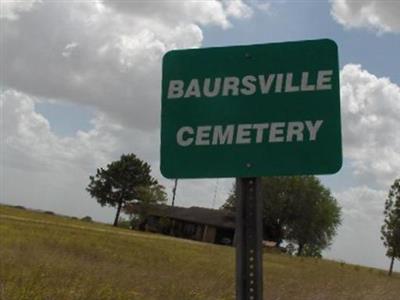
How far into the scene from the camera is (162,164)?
9.34 ft

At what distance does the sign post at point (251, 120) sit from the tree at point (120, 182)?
8002 centimetres

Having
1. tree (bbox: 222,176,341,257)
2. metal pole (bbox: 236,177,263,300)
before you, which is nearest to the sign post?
metal pole (bbox: 236,177,263,300)

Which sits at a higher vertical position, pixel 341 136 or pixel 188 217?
pixel 188 217

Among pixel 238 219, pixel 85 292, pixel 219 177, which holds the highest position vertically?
pixel 219 177

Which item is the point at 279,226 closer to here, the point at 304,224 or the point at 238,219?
the point at 304,224

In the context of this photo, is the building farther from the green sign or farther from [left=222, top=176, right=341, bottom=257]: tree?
the green sign

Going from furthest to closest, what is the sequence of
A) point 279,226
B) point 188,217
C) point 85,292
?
point 279,226 → point 188,217 → point 85,292

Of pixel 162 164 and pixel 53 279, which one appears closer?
pixel 162 164

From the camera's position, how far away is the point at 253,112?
276 centimetres

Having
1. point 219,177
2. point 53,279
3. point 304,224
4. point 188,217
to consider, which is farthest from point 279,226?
point 219,177

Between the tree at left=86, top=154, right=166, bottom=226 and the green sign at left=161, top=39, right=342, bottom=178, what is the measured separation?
80017 millimetres

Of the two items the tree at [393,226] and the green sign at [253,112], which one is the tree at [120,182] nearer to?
the tree at [393,226]

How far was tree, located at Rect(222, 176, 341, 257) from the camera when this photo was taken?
7575cm

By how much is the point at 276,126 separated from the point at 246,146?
170mm
